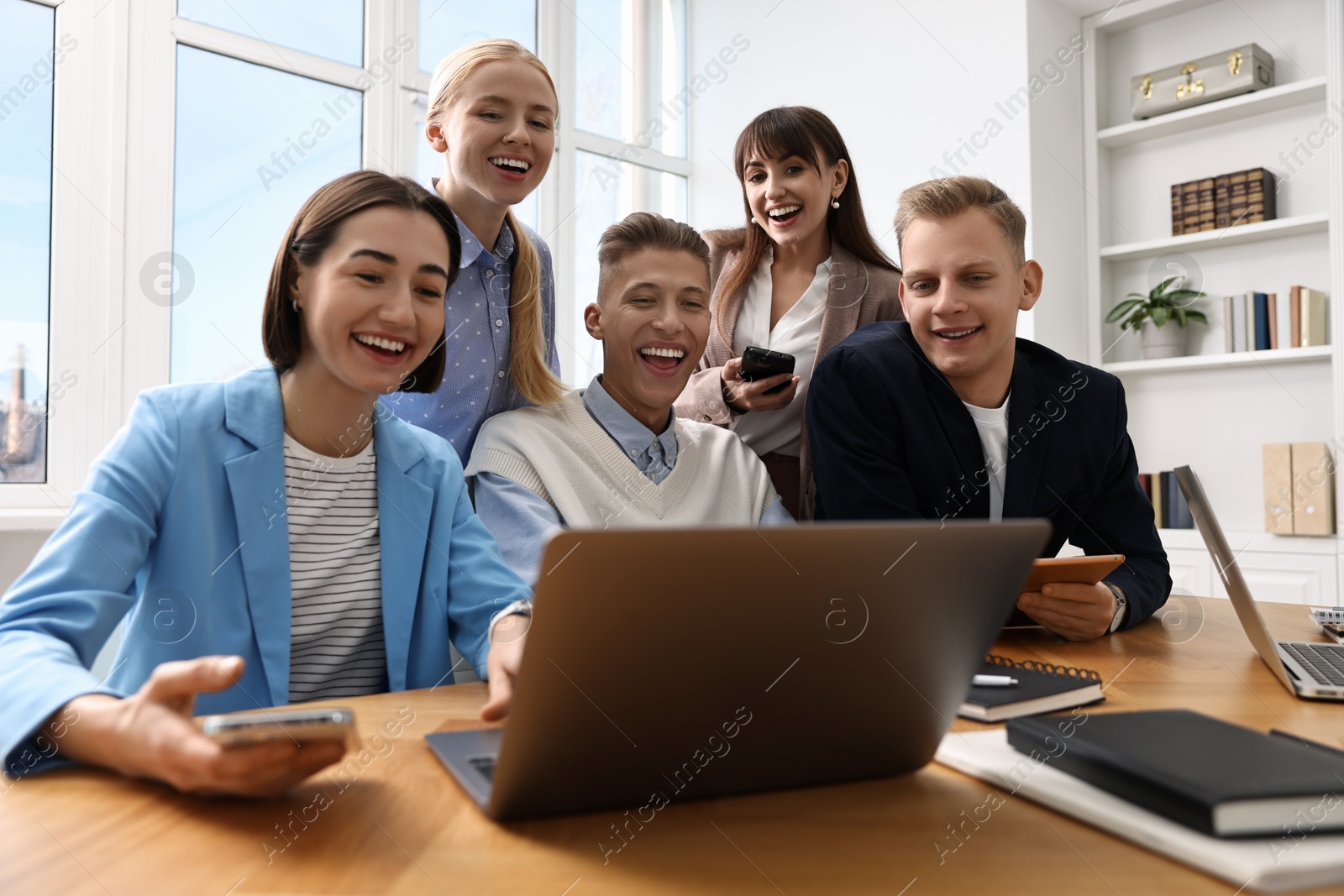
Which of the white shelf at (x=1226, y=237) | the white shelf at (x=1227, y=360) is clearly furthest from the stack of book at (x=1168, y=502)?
the white shelf at (x=1226, y=237)

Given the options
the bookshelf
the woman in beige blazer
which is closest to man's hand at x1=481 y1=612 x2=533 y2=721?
the woman in beige blazer

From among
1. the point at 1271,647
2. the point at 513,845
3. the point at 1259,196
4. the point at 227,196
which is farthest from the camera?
the point at 1259,196

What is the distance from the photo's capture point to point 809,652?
64 centimetres

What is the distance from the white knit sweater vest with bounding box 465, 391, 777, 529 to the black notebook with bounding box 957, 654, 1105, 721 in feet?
2.26

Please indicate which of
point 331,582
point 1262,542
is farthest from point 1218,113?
point 331,582

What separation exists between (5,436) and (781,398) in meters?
2.75

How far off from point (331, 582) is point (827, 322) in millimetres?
1303

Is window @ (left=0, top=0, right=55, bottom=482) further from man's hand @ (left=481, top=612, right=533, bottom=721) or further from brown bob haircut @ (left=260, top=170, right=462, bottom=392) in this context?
man's hand @ (left=481, top=612, right=533, bottom=721)

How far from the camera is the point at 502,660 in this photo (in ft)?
2.89

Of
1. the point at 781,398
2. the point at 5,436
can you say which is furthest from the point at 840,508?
the point at 5,436

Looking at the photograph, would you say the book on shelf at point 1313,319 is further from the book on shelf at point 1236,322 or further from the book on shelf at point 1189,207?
the book on shelf at point 1189,207

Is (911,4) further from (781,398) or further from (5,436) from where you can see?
(5,436)

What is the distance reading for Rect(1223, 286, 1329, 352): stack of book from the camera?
3.76 meters

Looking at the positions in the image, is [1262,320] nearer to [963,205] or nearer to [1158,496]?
[1158,496]
